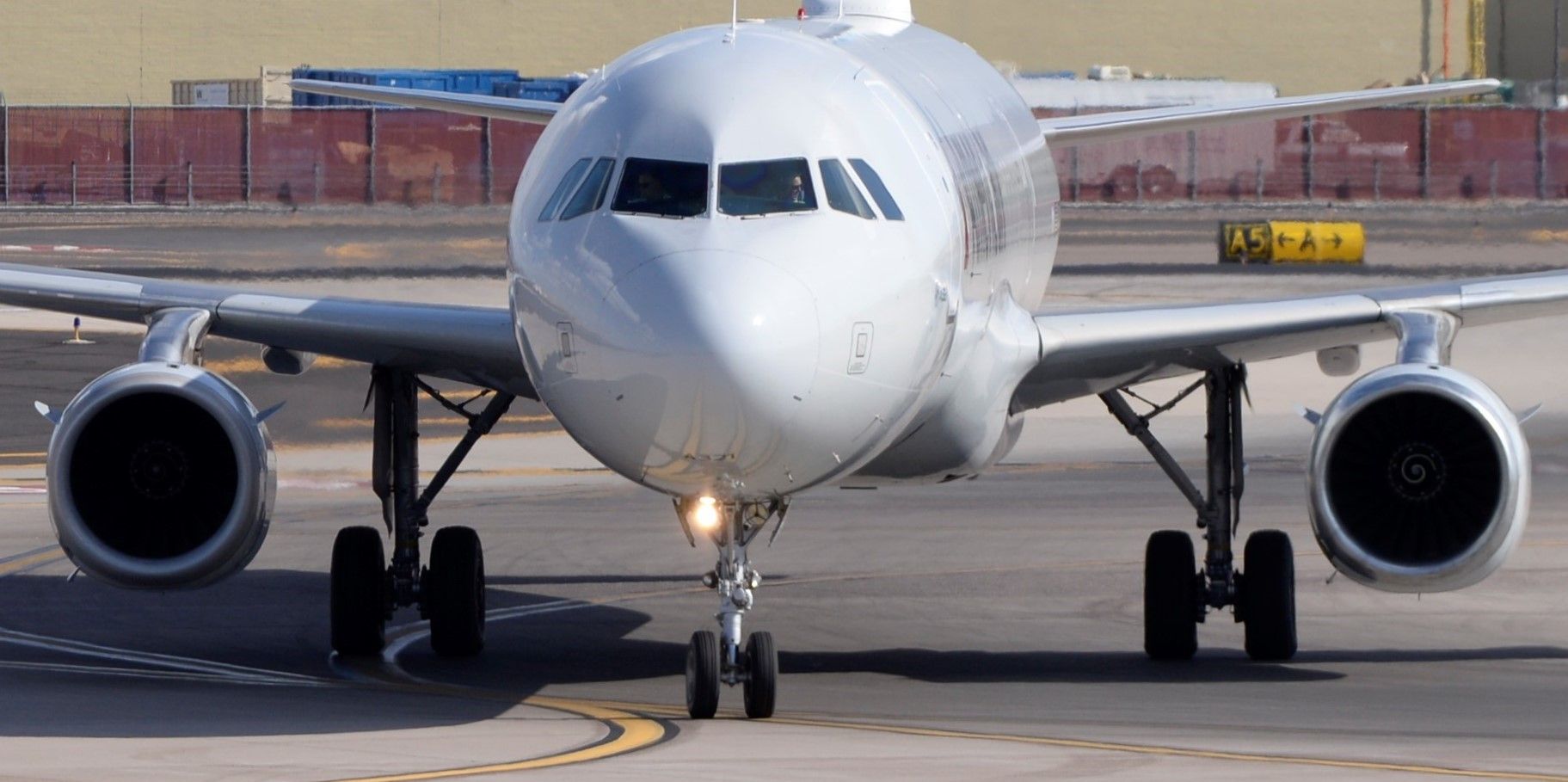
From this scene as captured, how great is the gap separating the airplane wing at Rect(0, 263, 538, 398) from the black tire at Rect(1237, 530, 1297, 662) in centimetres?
497

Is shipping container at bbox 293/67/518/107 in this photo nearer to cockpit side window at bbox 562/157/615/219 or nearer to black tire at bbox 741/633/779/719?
black tire at bbox 741/633/779/719

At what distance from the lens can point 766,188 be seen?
40.2 feet

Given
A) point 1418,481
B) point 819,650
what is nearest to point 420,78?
point 819,650

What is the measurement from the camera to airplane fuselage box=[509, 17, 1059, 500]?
11477 mm

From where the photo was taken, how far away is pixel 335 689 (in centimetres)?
1502

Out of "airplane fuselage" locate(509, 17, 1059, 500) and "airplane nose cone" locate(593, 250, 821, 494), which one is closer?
"airplane nose cone" locate(593, 250, 821, 494)

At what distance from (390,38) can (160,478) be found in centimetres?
6666

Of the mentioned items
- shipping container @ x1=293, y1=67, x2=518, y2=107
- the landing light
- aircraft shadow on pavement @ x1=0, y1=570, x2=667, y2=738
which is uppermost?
shipping container @ x1=293, y1=67, x2=518, y2=107

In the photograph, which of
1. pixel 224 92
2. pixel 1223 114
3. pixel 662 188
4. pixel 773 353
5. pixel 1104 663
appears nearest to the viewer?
pixel 773 353

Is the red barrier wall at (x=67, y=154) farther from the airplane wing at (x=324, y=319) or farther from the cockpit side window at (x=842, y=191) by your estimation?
the cockpit side window at (x=842, y=191)

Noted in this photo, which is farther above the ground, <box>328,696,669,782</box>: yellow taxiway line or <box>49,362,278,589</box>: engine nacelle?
<box>49,362,278,589</box>: engine nacelle

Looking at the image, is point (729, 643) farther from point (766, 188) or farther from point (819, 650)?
point (819, 650)

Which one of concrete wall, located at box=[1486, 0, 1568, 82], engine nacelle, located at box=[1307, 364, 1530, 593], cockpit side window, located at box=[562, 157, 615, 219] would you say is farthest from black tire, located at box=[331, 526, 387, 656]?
concrete wall, located at box=[1486, 0, 1568, 82]

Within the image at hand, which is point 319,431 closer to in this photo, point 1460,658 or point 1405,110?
point 1460,658
